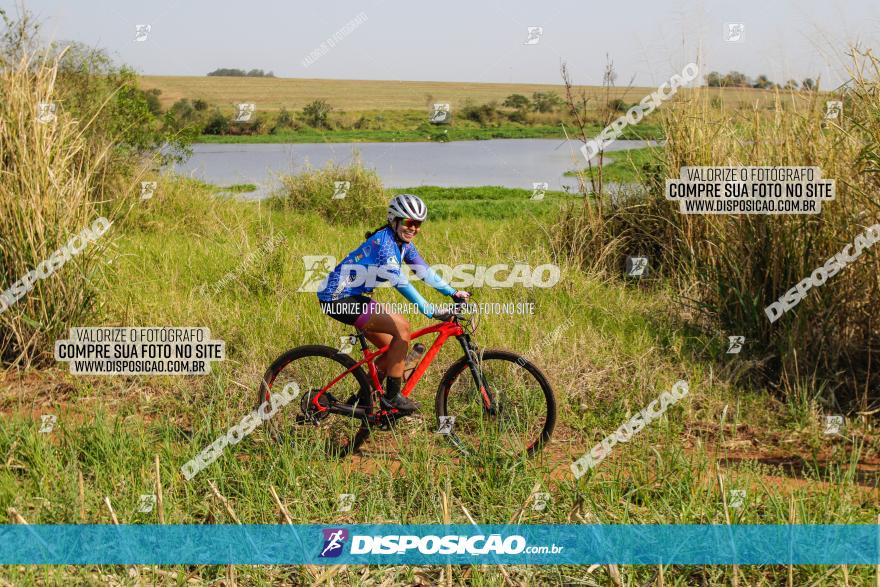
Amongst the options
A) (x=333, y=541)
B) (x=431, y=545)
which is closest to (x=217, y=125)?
(x=333, y=541)

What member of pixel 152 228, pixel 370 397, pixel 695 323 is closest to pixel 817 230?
pixel 695 323

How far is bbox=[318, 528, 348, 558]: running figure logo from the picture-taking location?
425cm

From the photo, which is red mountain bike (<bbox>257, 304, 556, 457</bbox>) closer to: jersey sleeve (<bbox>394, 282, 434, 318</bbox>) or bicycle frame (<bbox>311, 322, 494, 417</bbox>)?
bicycle frame (<bbox>311, 322, 494, 417</bbox>)

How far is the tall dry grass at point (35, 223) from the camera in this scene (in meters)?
7.05

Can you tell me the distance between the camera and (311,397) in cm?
577

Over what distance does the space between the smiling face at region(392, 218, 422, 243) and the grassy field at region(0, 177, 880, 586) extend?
1256mm

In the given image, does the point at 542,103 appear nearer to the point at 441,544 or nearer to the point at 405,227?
the point at 405,227

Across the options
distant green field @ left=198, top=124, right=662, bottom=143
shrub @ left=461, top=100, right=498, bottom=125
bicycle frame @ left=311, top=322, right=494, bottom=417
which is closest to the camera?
bicycle frame @ left=311, top=322, right=494, bottom=417

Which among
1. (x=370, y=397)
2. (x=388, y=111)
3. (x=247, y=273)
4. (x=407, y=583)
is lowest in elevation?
(x=407, y=583)

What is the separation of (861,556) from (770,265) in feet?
10.7

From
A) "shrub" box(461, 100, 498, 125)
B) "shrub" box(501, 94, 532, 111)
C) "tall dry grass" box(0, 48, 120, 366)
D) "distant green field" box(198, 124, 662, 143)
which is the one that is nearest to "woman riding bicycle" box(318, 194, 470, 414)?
"tall dry grass" box(0, 48, 120, 366)

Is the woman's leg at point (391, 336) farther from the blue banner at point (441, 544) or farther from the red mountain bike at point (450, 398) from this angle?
the blue banner at point (441, 544)

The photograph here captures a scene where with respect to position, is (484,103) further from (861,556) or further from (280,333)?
(861,556)

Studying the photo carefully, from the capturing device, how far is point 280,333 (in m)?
7.36
